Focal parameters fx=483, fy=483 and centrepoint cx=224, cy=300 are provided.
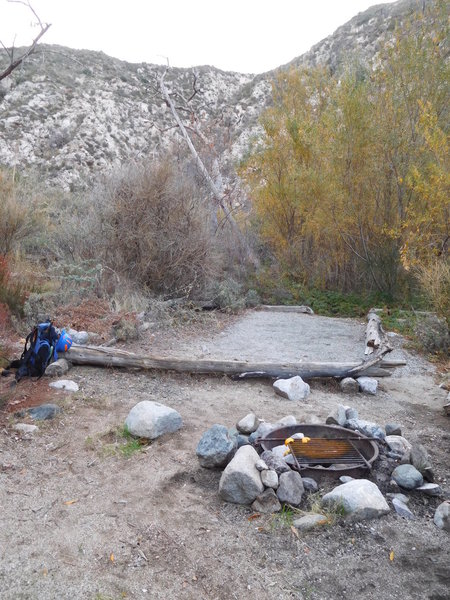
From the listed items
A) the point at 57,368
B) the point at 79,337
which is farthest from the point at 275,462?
the point at 79,337

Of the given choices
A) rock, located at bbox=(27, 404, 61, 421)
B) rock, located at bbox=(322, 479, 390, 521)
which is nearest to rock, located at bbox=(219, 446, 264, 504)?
rock, located at bbox=(322, 479, 390, 521)

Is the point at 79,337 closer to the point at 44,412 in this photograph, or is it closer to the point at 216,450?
the point at 44,412

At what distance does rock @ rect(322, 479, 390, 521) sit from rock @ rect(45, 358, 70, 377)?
11.1 ft

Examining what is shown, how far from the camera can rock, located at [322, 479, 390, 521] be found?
2961 millimetres

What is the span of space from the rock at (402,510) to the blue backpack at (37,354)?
3.81 meters

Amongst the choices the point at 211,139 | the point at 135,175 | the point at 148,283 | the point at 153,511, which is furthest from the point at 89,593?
the point at 211,139

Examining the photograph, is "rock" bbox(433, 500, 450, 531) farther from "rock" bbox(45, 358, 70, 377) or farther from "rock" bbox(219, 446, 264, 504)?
"rock" bbox(45, 358, 70, 377)

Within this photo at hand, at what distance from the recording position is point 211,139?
18812mm

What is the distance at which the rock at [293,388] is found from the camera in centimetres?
517

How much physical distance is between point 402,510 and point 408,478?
0.99ft

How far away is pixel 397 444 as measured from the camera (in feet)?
12.4

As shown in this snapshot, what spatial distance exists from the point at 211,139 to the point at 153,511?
17504mm

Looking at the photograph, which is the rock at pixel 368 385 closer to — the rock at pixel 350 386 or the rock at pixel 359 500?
the rock at pixel 350 386

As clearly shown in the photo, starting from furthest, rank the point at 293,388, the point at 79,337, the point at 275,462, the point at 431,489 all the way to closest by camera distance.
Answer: the point at 79,337 < the point at 293,388 < the point at 275,462 < the point at 431,489
